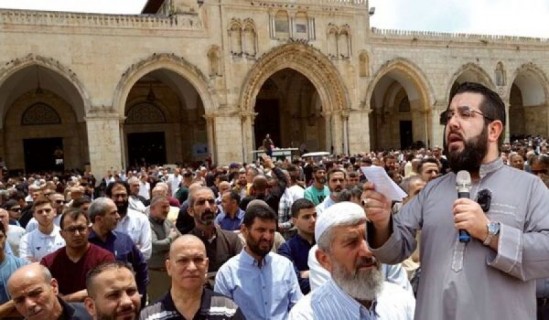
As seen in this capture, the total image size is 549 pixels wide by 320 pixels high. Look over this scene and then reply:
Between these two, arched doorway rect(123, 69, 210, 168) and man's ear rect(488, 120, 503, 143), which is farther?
arched doorway rect(123, 69, 210, 168)

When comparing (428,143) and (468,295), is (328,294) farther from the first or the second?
(428,143)

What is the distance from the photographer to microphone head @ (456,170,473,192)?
69.4 inches

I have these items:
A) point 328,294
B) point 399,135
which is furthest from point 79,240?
point 399,135

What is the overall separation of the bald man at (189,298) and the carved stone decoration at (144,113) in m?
22.6

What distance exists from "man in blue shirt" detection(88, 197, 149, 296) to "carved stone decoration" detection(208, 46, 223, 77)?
1660cm

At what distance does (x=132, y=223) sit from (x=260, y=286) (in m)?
2.21

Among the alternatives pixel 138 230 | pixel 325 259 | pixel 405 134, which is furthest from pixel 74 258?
pixel 405 134

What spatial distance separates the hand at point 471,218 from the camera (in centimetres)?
Answer: 167

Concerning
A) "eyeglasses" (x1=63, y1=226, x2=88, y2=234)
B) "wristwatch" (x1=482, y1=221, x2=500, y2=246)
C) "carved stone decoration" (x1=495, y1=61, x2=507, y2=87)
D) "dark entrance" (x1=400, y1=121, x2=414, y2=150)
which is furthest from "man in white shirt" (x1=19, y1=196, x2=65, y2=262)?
"carved stone decoration" (x1=495, y1=61, x2=507, y2=87)

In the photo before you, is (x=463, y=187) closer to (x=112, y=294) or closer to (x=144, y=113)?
(x=112, y=294)

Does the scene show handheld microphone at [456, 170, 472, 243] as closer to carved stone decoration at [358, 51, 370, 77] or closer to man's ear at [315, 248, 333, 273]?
man's ear at [315, 248, 333, 273]

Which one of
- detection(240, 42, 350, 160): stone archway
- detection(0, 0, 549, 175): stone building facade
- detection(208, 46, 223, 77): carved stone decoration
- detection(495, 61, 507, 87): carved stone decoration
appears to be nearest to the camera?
detection(0, 0, 549, 175): stone building facade

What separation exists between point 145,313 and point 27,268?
0.77 m

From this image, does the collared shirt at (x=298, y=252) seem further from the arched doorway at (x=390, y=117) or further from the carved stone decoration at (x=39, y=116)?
→ the arched doorway at (x=390, y=117)
